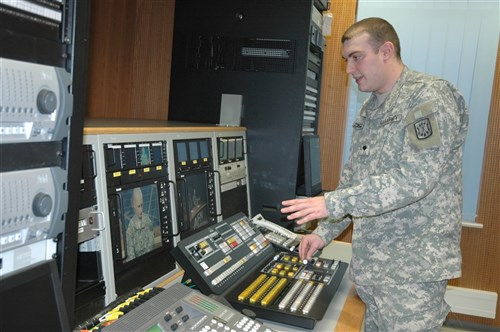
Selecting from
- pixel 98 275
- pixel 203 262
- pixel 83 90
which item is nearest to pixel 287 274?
pixel 203 262

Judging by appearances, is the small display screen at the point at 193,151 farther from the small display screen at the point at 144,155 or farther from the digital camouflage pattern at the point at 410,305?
the digital camouflage pattern at the point at 410,305

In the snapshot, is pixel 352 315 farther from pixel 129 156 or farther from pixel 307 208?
pixel 129 156

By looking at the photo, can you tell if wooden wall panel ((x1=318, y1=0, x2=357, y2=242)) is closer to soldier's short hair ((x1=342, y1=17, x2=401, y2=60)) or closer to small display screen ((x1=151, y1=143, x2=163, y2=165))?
soldier's short hair ((x1=342, y1=17, x2=401, y2=60))

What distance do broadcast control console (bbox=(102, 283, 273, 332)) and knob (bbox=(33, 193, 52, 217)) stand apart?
0.35 metres

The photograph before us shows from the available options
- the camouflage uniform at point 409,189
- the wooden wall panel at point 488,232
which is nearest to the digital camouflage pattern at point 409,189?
the camouflage uniform at point 409,189

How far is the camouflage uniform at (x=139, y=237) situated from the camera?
4.67 ft

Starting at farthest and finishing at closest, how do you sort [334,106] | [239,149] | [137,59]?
[334,106] → [137,59] → [239,149]

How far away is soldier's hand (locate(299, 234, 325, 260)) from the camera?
1.76 m

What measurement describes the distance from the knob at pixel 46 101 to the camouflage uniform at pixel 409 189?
94 cm

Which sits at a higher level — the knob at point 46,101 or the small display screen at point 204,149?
the knob at point 46,101

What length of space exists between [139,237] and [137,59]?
1.94m

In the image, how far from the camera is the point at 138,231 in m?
1.46

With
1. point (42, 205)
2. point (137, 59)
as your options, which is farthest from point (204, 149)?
point (137, 59)

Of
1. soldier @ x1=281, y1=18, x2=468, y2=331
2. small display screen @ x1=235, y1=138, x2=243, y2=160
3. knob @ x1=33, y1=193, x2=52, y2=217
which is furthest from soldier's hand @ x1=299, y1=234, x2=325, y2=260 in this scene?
knob @ x1=33, y1=193, x2=52, y2=217
